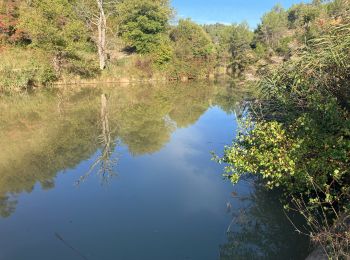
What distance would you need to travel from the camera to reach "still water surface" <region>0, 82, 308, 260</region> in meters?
5.99

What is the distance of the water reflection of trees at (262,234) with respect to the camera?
19.3 feet

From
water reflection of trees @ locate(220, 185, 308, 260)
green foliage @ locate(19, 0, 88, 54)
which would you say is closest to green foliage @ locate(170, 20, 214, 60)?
green foliage @ locate(19, 0, 88, 54)

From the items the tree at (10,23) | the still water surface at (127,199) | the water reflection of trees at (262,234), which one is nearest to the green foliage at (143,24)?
the tree at (10,23)

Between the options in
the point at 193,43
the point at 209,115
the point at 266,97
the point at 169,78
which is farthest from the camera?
the point at 193,43

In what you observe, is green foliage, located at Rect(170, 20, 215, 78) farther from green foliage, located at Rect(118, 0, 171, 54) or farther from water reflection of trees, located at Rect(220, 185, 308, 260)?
water reflection of trees, located at Rect(220, 185, 308, 260)

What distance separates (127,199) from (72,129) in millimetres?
7190

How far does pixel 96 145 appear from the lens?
12.2 meters

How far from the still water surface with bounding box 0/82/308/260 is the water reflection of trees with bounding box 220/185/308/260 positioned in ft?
0.05

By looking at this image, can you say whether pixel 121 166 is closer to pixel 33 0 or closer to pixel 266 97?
pixel 266 97

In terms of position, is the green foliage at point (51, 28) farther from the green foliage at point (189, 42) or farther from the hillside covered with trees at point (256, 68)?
the green foliage at point (189, 42)

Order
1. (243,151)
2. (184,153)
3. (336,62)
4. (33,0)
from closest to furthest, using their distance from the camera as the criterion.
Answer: (336,62) < (243,151) < (184,153) < (33,0)

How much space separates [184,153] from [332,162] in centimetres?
623

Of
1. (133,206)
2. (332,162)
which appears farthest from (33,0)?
(332,162)

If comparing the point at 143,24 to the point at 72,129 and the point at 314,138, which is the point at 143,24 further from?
the point at 314,138
